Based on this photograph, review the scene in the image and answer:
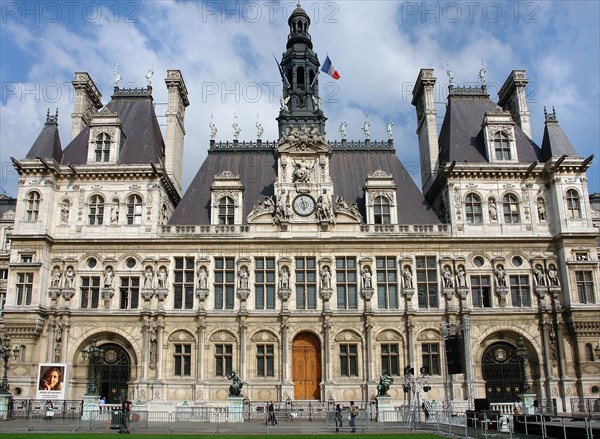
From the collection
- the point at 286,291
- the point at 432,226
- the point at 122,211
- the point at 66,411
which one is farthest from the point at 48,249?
the point at 432,226

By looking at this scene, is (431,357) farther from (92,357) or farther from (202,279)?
(92,357)

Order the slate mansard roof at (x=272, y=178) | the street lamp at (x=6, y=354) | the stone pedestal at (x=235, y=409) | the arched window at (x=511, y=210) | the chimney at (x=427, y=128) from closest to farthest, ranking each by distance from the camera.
Answer: the stone pedestal at (x=235, y=409), the street lamp at (x=6, y=354), the arched window at (x=511, y=210), the slate mansard roof at (x=272, y=178), the chimney at (x=427, y=128)

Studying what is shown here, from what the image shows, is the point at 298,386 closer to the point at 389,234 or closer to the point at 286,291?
the point at 286,291

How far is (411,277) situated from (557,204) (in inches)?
446

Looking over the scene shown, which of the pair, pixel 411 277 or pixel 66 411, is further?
pixel 411 277

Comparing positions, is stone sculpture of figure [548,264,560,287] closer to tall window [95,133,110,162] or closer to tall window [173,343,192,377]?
tall window [173,343,192,377]

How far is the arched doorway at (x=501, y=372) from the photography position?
40750mm

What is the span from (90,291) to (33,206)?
23.3 feet

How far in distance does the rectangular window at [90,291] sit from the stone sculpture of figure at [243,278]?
9.58m

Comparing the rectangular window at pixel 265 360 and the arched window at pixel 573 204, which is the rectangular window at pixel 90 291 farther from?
the arched window at pixel 573 204

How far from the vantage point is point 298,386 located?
4059 centimetres

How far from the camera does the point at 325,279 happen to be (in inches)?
1638

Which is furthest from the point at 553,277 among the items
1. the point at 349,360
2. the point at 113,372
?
the point at 113,372

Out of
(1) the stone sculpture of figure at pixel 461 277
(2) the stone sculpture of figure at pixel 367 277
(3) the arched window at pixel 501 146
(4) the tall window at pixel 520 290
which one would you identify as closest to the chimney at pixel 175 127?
(2) the stone sculpture of figure at pixel 367 277
